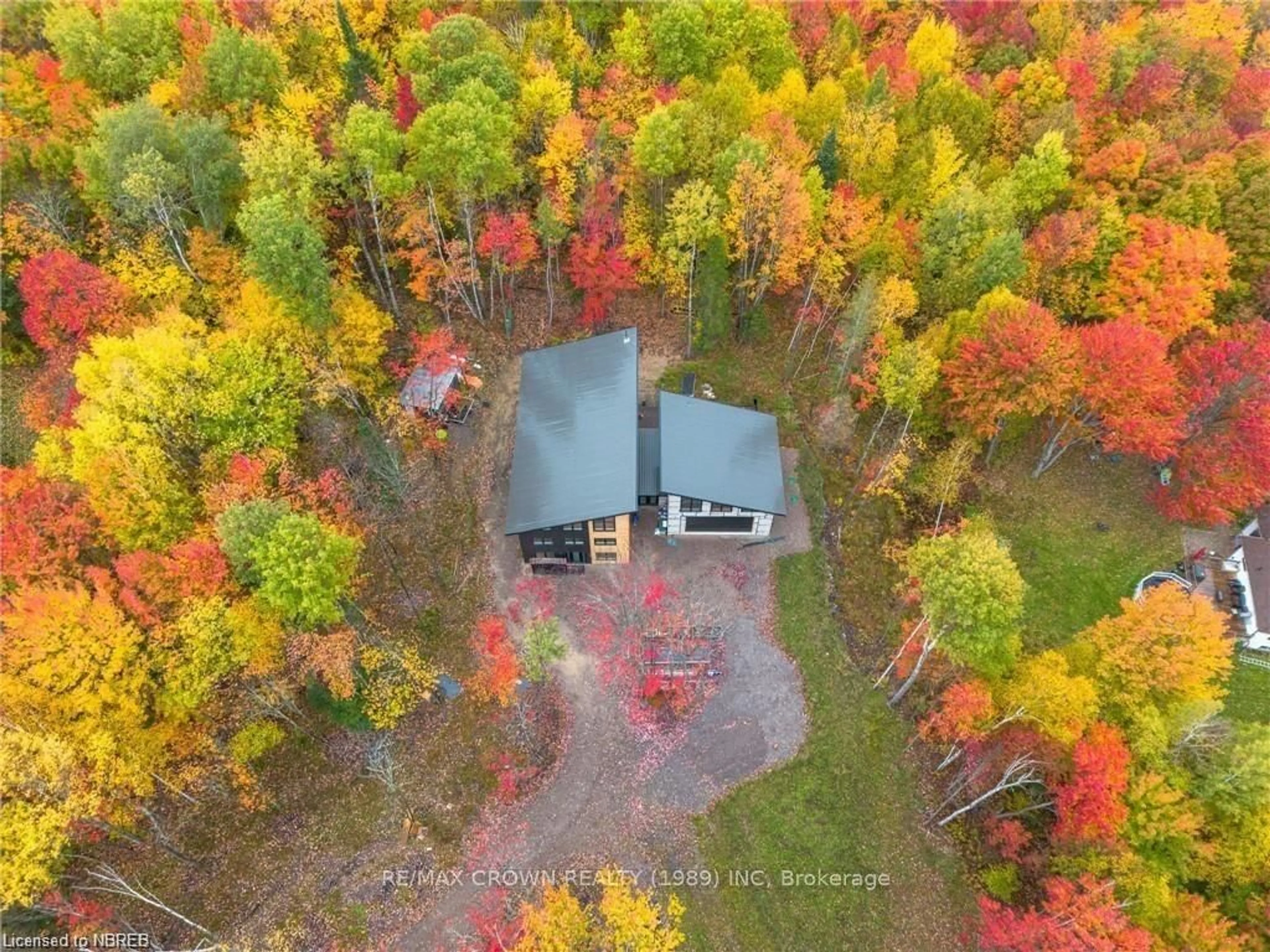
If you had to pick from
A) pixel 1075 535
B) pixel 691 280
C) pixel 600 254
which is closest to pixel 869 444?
pixel 1075 535

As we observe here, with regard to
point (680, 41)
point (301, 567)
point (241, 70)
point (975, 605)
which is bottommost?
point (975, 605)

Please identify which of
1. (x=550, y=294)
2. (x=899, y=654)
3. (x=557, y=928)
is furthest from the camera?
(x=550, y=294)

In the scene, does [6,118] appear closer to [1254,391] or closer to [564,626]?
[564,626]

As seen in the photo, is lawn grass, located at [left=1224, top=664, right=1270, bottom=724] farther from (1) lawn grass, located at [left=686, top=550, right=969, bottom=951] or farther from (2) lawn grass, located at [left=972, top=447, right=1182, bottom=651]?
(1) lawn grass, located at [left=686, top=550, right=969, bottom=951]

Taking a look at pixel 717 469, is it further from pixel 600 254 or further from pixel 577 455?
pixel 600 254

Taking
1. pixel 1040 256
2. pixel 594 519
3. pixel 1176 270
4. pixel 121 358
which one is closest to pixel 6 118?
pixel 121 358

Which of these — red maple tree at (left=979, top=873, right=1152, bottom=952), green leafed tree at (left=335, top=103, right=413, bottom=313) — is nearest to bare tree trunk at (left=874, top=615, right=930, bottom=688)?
red maple tree at (left=979, top=873, right=1152, bottom=952)

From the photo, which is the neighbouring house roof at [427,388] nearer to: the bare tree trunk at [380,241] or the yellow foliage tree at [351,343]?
the yellow foliage tree at [351,343]
